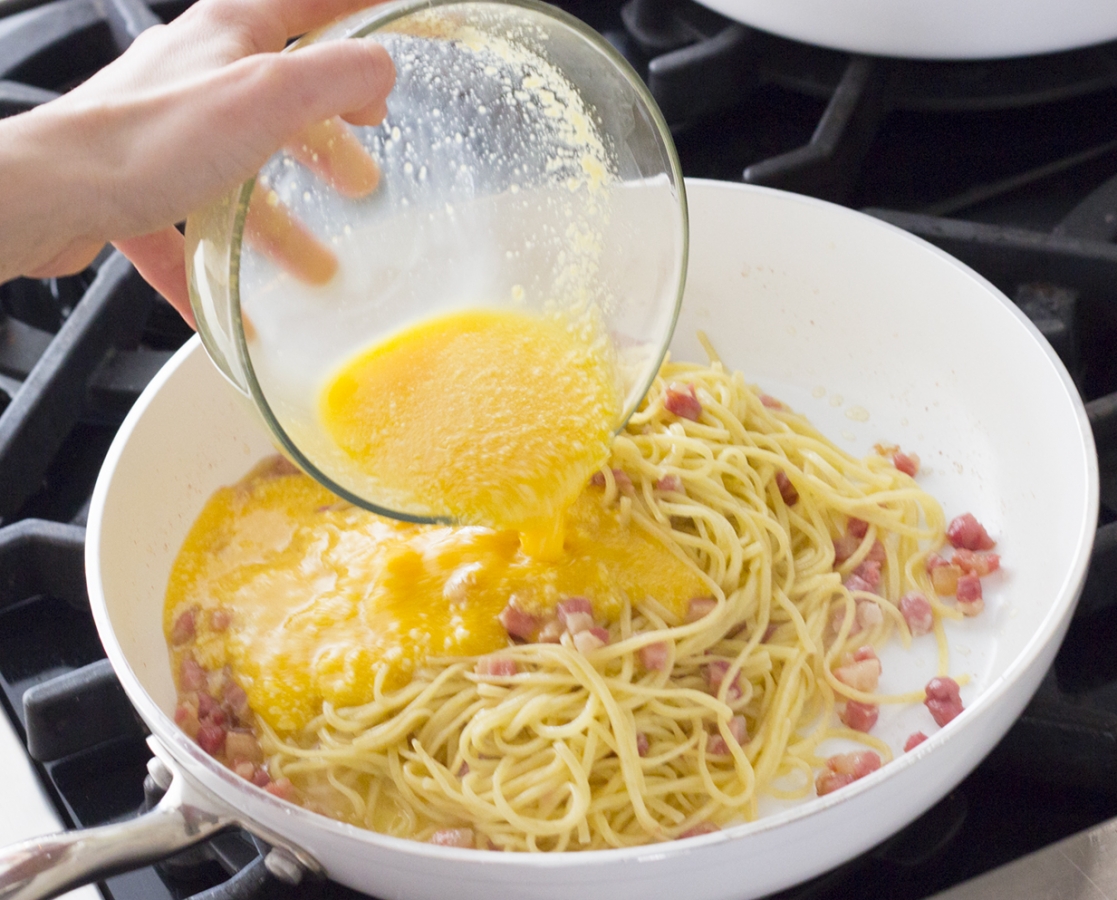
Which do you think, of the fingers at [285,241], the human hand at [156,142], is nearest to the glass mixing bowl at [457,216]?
the fingers at [285,241]

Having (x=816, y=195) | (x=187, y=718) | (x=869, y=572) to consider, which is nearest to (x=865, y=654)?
(x=869, y=572)

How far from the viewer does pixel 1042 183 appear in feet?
7.55

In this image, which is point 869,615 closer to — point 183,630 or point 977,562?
point 977,562

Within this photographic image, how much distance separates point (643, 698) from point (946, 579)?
545 mm

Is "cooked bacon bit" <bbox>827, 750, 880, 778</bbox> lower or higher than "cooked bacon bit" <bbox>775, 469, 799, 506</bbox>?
lower

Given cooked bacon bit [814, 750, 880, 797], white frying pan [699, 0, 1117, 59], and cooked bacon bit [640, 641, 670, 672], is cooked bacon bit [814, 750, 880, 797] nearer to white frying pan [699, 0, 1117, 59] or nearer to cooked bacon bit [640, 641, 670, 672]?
cooked bacon bit [640, 641, 670, 672]

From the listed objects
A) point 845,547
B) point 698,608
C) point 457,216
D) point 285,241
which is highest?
point 285,241

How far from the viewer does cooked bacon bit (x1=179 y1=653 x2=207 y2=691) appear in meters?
1.68

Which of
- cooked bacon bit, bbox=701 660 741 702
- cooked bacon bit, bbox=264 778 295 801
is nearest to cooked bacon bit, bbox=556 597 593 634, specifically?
cooked bacon bit, bbox=701 660 741 702

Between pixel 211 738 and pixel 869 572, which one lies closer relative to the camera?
pixel 211 738

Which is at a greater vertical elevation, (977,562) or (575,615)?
(575,615)

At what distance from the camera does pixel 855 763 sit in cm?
160

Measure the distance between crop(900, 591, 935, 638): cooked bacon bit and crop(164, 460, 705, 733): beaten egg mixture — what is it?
1.11 feet

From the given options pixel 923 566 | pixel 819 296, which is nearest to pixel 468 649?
pixel 923 566
